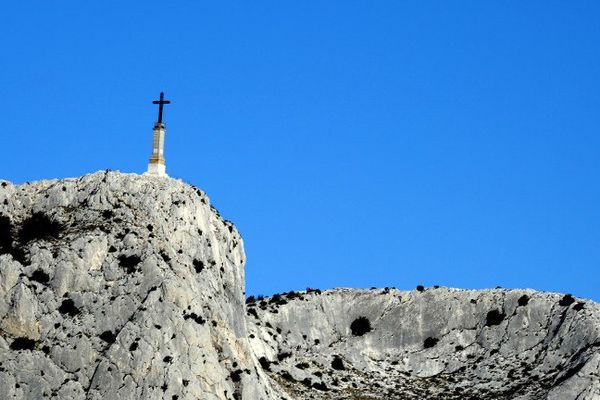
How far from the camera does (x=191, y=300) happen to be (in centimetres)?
13512

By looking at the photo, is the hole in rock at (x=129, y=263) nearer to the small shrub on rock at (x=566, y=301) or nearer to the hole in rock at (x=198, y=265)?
the hole in rock at (x=198, y=265)

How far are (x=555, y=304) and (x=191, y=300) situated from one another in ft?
182

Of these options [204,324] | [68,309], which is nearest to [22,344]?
[68,309]

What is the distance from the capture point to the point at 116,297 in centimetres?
13225

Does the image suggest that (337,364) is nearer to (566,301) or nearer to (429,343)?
(429,343)

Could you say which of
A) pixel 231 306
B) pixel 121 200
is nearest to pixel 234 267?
pixel 231 306

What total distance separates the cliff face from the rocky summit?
142 millimetres

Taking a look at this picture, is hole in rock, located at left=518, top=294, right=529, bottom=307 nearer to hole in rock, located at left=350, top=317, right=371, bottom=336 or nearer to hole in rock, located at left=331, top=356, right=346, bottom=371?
hole in rock, located at left=350, top=317, right=371, bottom=336

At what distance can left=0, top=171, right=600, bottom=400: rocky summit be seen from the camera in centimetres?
12838

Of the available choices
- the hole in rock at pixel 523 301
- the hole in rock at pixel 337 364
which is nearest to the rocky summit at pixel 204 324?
the hole in rock at pixel 337 364

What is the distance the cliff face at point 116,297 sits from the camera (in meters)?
127

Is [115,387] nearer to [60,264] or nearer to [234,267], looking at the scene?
[60,264]

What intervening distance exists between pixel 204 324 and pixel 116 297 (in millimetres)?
8815

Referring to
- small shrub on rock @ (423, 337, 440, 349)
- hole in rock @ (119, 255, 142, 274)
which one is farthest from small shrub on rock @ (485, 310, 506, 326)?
hole in rock @ (119, 255, 142, 274)
